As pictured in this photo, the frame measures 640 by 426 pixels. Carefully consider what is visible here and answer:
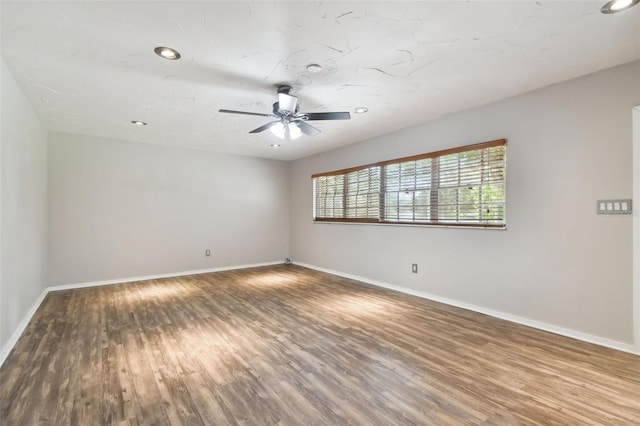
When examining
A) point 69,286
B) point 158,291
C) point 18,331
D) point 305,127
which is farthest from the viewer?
point 69,286

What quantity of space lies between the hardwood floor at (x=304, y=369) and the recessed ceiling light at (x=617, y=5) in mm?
2625

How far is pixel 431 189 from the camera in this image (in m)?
4.26

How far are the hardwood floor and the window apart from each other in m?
1.30

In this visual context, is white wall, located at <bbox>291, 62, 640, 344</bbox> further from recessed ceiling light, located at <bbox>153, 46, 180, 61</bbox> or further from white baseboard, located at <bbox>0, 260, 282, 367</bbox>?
white baseboard, located at <bbox>0, 260, 282, 367</bbox>

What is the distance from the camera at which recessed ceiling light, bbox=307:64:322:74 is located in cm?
264

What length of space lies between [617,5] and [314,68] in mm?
2138

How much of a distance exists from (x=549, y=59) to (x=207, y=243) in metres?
6.08

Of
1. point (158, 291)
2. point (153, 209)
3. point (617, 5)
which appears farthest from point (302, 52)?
point (153, 209)

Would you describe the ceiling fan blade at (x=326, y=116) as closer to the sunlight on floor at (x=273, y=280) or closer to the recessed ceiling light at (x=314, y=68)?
the recessed ceiling light at (x=314, y=68)

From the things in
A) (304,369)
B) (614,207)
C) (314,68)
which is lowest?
(304,369)

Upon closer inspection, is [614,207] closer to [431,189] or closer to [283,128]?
[431,189]

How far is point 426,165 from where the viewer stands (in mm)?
4344

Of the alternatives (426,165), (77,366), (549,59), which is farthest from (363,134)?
(77,366)

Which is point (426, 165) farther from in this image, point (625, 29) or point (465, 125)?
point (625, 29)
